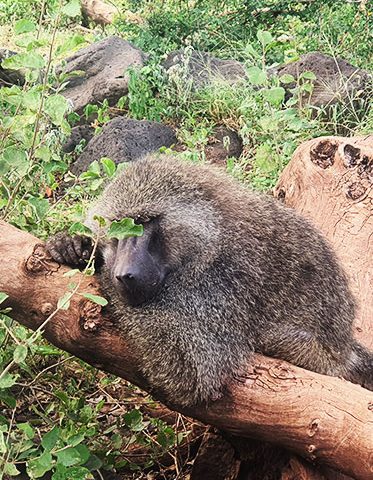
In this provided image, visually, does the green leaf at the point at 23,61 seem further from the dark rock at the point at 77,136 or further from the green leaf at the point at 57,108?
the dark rock at the point at 77,136

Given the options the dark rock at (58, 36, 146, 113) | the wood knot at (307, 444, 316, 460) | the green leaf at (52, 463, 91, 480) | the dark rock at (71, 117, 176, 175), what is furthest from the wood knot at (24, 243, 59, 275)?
the dark rock at (58, 36, 146, 113)

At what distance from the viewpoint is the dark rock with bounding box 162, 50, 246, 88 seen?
25.6 ft

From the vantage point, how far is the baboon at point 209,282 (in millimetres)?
2457

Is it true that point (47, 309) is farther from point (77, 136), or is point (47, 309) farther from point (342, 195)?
point (77, 136)

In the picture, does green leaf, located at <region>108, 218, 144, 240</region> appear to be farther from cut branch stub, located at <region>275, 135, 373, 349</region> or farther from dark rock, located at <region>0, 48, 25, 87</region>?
dark rock, located at <region>0, 48, 25, 87</region>

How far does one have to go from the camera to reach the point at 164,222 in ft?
8.54

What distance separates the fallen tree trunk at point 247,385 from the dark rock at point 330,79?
4547 mm

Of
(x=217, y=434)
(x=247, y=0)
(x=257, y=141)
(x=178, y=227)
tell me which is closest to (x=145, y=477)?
(x=217, y=434)

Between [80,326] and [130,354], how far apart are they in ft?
0.64

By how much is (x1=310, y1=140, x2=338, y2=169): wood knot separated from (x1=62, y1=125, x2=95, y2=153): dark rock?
3.87 meters

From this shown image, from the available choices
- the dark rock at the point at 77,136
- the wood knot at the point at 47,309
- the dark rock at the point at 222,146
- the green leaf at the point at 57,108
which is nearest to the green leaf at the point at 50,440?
the wood knot at the point at 47,309

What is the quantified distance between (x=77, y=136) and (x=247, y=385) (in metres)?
5.34

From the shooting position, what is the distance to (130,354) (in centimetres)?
246

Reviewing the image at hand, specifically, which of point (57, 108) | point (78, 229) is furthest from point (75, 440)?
point (57, 108)
